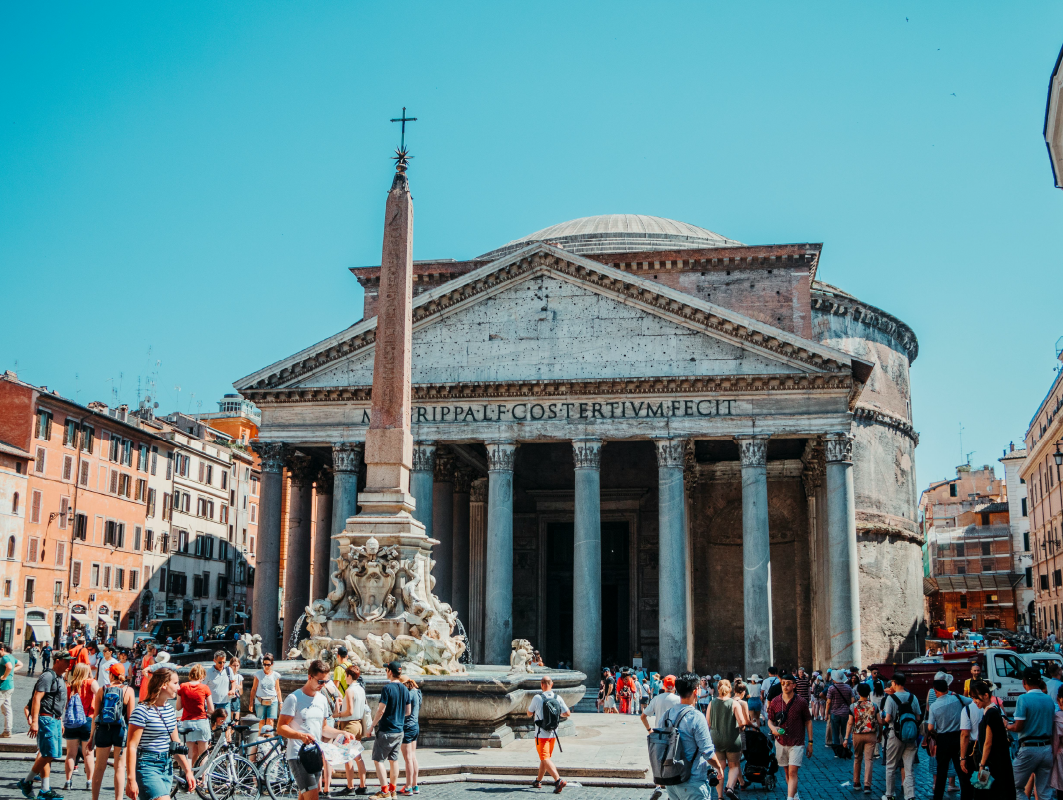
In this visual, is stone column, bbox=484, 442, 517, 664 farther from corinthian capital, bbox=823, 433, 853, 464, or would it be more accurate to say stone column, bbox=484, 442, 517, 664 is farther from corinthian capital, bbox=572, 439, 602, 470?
corinthian capital, bbox=823, 433, 853, 464

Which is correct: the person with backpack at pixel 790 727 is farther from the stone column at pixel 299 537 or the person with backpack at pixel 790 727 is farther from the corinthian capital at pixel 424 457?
the stone column at pixel 299 537

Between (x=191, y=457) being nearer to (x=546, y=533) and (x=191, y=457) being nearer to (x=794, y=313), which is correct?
(x=546, y=533)

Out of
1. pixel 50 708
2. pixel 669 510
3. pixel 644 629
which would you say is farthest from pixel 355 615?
pixel 644 629

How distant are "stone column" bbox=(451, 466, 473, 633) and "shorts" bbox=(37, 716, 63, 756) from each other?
2052 cm

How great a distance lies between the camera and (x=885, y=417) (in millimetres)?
37938

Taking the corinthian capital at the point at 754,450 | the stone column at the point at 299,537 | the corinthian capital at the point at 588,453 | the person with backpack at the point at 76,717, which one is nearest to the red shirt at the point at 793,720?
the person with backpack at the point at 76,717

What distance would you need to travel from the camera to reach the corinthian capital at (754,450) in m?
25.1

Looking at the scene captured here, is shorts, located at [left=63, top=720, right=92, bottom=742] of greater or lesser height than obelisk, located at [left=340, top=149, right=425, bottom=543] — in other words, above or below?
below

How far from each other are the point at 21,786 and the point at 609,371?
60.4 feet

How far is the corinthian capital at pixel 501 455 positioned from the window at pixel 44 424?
16501 millimetres

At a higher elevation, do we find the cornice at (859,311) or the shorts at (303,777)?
the cornice at (859,311)

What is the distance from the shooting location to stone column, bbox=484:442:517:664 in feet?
82.3

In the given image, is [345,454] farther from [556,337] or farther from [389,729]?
[389,729]

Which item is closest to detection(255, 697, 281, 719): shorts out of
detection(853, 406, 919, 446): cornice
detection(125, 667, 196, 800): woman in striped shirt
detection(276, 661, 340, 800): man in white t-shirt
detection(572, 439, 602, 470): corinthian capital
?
detection(276, 661, 340, 800): man in white t-shirt
